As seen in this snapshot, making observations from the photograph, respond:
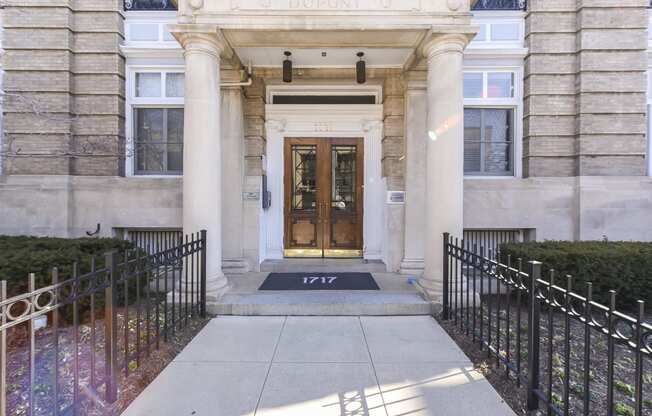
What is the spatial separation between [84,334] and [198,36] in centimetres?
429

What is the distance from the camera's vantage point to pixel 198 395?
3.20 meters

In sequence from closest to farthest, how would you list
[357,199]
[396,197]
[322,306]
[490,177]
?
[322,306] < [396,197] < [490,177] < [357,199]

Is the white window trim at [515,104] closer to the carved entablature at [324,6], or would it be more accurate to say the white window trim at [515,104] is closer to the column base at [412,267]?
the column base at [412,267]

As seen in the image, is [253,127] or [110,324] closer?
[110,324]

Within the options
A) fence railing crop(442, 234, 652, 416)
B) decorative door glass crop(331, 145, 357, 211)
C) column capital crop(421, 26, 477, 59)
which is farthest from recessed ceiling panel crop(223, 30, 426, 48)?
fence railing crop(442, 234, 652, 416)

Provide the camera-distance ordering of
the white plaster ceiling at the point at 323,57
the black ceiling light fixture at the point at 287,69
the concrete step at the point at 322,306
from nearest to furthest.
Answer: the concrete step at the point at 322,306 → the white plaster ceiling at the point at 323,57 → the black ceiling light fixture at the point at 287,69

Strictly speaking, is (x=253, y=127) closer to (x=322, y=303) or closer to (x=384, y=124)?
(x=384, y=124)

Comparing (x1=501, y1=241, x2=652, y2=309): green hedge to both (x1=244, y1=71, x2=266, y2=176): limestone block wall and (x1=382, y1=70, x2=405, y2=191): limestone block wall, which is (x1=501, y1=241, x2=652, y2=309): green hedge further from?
(x1=244, y1=71, x2=266, y2=176): limestone block wall

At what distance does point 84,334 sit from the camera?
14.6 ft

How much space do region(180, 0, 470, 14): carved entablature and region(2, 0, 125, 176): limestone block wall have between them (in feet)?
9.91

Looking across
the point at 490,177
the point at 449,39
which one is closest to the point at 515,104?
the point at 490,177

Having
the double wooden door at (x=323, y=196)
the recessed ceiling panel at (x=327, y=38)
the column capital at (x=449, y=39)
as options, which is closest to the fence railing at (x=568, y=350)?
the column capital at (x=449, y=39)

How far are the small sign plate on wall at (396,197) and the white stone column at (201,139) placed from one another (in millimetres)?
3508

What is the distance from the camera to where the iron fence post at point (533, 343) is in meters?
2.99
